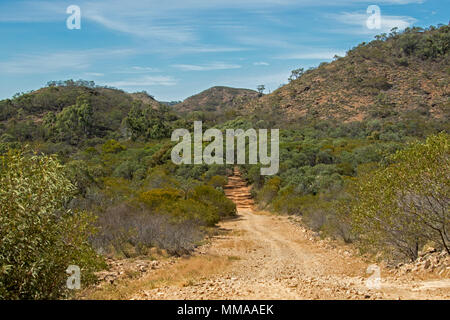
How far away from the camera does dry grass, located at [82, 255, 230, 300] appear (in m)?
8.08

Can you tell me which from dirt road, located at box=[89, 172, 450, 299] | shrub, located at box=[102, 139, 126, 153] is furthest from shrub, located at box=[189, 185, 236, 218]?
shrub, located at box=[102, 139, 126, 153]

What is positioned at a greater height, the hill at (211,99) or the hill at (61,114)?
the hill at (211,99)

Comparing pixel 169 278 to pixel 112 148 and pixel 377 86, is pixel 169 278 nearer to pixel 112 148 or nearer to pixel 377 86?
pixel 112 148

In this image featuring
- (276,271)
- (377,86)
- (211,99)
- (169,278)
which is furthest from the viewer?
(211,99)

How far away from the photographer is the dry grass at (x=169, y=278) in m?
8.08

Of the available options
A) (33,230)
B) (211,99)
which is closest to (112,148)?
(33,230)

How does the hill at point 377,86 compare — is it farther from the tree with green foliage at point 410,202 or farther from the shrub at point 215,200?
the tree with green foliage at point 410,202

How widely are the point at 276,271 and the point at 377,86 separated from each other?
57306 mm

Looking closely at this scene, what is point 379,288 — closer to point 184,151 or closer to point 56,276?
point 56,276

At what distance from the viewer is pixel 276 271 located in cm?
1136

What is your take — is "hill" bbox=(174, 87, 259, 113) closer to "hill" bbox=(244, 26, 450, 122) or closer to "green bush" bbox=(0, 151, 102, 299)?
"hill" bbox=(244, 26, 450, 122)

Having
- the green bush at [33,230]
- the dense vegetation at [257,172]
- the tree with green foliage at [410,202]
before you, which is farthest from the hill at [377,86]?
the green bush at [33,230]

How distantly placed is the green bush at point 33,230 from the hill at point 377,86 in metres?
50.0

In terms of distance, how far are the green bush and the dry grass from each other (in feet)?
3.60
